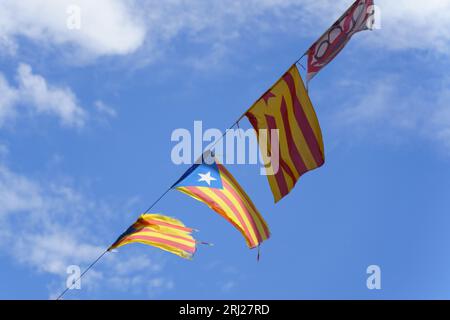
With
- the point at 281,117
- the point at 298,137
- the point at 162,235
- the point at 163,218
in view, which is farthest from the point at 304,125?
the point at 162,235

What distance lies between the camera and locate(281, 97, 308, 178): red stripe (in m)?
15.1

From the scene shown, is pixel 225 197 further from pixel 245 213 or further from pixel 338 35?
pixel 338 35

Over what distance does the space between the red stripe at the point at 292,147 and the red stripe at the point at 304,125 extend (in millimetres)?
183

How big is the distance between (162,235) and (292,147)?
2.71 metres

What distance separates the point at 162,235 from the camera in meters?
15.2

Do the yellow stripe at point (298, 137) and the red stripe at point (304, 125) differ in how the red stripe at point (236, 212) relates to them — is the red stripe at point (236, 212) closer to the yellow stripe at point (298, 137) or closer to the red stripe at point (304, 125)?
the yellow stripe at point (298, 137)

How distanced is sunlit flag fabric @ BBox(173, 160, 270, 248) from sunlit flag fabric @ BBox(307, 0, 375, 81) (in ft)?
7.67

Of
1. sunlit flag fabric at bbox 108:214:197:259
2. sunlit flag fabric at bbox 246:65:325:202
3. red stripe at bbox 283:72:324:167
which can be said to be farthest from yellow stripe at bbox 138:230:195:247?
red stripe at bbox 283:72:324:167

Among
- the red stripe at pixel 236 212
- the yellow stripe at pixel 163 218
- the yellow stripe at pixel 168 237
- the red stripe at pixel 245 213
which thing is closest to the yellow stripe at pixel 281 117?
the red stripe at pixel 245 213

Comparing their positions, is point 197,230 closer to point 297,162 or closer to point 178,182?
point 178,182

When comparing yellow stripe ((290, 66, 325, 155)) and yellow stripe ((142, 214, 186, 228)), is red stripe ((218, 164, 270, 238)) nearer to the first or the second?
yellow stripe ((142, 214, 186, 228))
